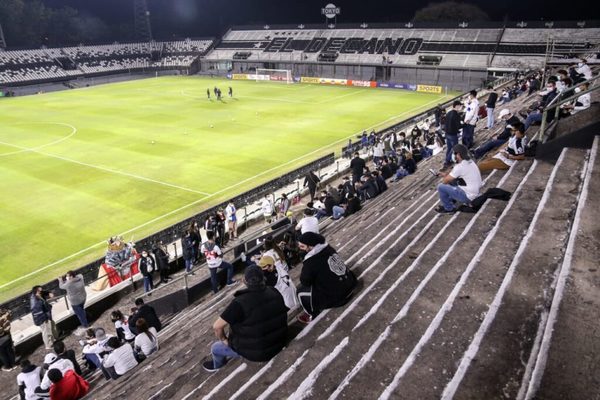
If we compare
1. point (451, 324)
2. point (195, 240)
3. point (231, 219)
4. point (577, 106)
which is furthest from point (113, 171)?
point (451, 324)

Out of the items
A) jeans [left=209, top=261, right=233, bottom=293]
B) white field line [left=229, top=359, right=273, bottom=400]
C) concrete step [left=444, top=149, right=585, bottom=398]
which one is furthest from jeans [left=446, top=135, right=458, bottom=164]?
white field line [left=229, top=359, right=273, bottom=400]

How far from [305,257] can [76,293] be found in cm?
817

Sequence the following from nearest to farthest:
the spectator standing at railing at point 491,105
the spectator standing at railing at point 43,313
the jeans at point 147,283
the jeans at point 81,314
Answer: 1. the spectator standing at railing at point 43,313
2. the jeans at point 81,314
3. the jeans at point 147,283
4. the spectator standing at railing at point 491,105

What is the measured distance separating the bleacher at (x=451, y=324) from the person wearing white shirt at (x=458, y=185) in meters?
0.37

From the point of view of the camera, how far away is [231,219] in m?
17.6

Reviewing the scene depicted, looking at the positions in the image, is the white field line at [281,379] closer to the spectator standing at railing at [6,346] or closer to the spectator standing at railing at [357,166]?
the spectator standing at railing at [6,346]

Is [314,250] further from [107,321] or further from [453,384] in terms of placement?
[107,321]

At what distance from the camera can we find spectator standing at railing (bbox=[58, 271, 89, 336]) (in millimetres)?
11406

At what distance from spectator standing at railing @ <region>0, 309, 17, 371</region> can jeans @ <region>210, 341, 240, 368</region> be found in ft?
22.3

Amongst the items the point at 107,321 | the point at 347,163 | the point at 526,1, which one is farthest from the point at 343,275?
the point at 526,1

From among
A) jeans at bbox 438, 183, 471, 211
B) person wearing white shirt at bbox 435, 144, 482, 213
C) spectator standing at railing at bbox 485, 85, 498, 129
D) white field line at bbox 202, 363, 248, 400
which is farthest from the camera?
spectator standing at railing at bbox 485, 85, 498, 129

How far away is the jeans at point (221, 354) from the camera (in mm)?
5998

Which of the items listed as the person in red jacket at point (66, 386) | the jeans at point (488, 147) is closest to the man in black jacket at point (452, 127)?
the jeans at point (488, 147)

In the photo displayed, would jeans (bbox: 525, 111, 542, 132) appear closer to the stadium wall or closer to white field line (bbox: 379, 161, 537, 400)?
white field line (bbox: 379, 161, 537, 400)
